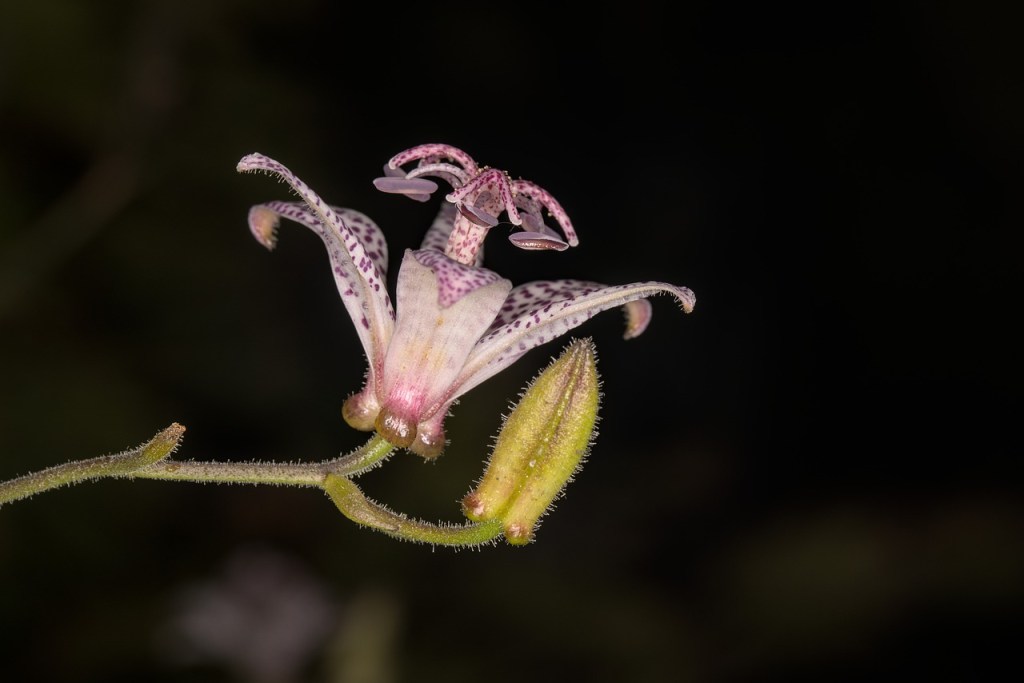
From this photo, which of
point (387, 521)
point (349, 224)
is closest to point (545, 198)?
point (349, 224)

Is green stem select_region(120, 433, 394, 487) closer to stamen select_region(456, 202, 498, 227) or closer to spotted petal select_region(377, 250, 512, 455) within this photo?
spotted petal select_region(377, 250, 512, 455)

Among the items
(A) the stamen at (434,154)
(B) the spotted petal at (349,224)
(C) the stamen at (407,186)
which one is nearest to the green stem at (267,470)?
(B) the spotted petal at (349,224)

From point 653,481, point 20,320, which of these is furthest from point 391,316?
point 653,481

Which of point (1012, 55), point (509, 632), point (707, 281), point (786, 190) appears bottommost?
point (509, 632)

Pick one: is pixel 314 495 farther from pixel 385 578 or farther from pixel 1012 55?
pixel 1012 55

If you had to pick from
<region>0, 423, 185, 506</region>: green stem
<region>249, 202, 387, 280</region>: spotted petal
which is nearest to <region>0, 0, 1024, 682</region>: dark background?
<region>249, 202, 387, 280</region>: spotted petal

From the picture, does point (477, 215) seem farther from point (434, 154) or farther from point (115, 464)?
point (115, 464)
